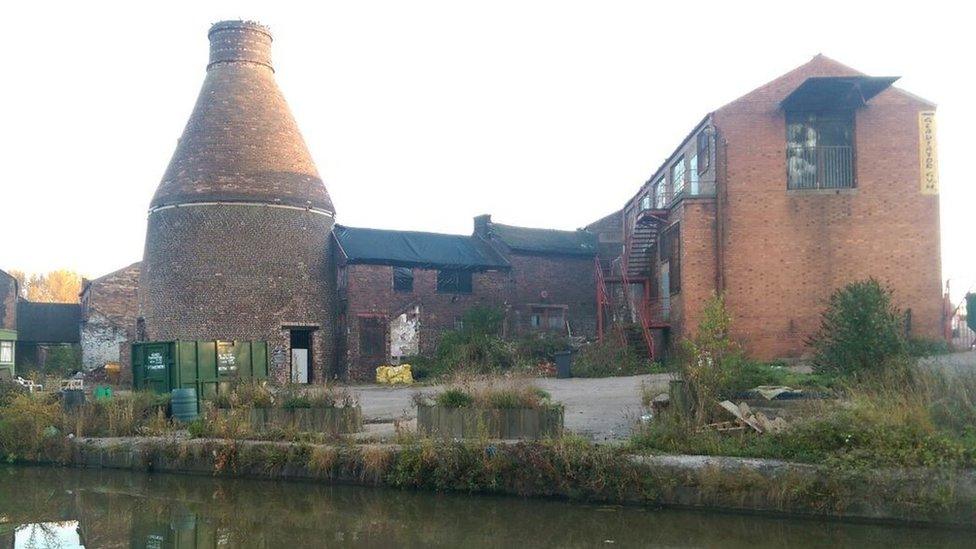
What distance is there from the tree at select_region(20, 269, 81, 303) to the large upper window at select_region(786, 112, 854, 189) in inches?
2429

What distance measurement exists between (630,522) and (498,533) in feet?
5.16

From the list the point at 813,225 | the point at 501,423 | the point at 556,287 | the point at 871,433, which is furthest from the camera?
the point at 556,287

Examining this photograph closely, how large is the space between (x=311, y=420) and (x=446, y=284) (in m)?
18.5

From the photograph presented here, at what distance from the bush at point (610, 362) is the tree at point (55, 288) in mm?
56621

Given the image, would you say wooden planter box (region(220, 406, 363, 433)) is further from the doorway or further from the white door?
the doorway

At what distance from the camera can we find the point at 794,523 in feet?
32.3

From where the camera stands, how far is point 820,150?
23.5 metres

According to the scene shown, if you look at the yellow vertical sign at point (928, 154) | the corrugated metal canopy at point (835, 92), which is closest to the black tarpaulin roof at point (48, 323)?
the corrugated metal canopy at point (835, 92)

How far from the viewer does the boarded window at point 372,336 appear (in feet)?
99.4

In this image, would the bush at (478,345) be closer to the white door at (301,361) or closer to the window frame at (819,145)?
the white door at (301,361)

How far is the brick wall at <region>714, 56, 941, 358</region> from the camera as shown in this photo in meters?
23.1

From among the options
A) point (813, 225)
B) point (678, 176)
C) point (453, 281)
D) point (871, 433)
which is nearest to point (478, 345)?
point (453, 281)

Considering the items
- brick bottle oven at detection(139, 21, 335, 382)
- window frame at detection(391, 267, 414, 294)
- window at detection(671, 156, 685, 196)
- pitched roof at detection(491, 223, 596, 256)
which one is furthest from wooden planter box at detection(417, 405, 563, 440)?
pitched roof at detection(491, 223, 596, 256)

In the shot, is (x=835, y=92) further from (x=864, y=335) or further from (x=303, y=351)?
(x=303, y=351)
